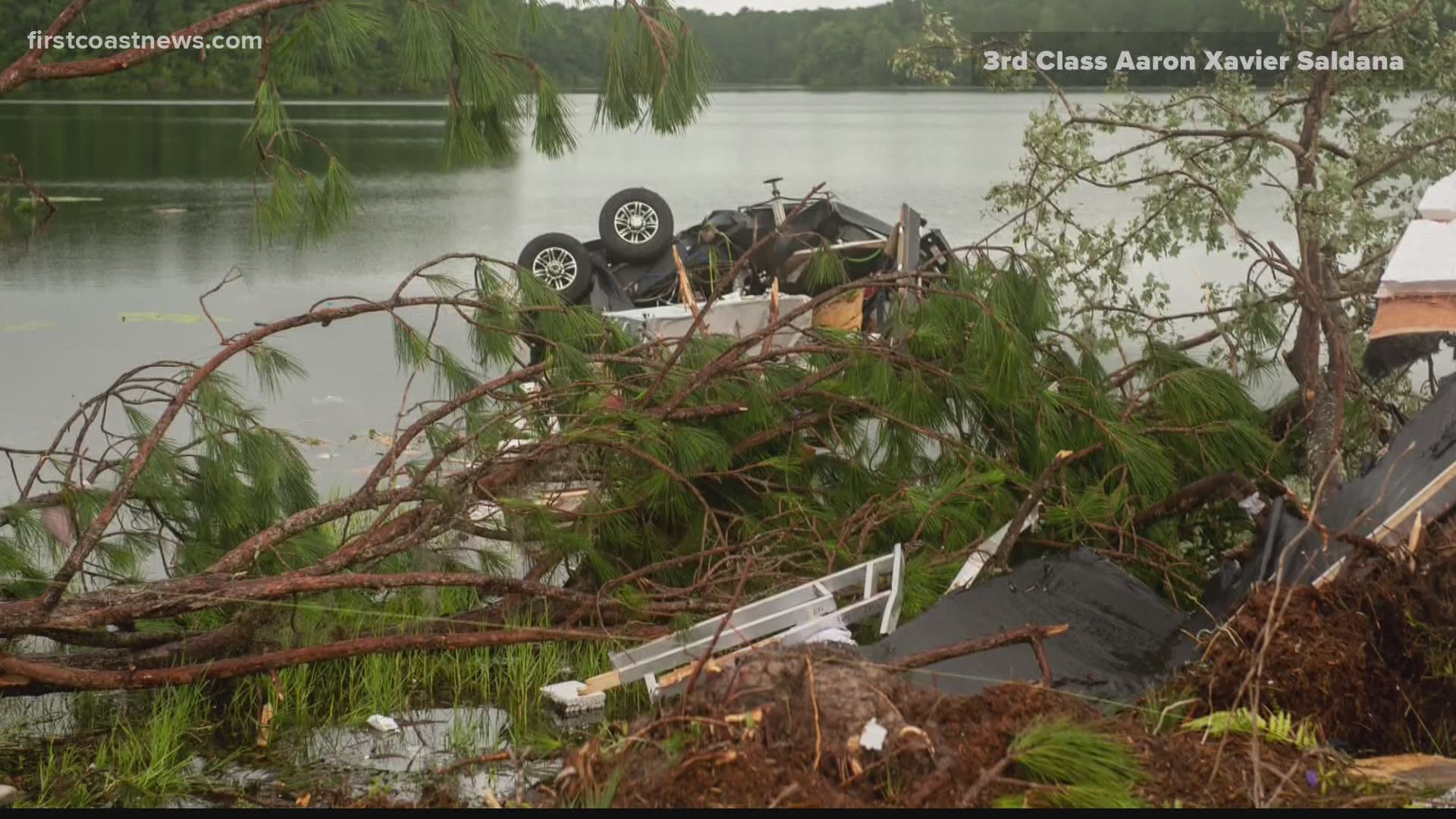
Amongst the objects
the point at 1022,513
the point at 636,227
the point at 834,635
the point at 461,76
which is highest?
the point at 461,76

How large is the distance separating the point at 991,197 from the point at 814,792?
4.36 metres

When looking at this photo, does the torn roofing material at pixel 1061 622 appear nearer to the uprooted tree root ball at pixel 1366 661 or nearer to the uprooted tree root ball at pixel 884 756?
the uprooted tree root ball at pixel 1366 661

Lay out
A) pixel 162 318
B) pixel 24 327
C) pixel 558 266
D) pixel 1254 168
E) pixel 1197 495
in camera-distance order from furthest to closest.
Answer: pixel 162 318 → pixel 24 327 → pixel 558 266 → pixel 1254 168 → pixel 1197 495

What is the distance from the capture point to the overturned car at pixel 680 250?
9.01m

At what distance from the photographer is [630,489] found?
14.7ft

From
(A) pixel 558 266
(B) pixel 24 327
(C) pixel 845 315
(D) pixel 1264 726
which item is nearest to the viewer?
(D) pixel 1264 726

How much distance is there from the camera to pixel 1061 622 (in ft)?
12.3

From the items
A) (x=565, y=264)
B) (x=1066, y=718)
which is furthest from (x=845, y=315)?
(x=1066, y=718)

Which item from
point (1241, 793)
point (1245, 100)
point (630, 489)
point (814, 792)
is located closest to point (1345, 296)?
point (1245, 100)

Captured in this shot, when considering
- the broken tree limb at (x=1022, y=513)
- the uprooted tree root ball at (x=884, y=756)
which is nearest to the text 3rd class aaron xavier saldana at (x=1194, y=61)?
the broken tree limb at (x=1022, y=513)

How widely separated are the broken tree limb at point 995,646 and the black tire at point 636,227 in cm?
650

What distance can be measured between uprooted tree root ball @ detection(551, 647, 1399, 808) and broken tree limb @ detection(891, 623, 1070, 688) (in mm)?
515

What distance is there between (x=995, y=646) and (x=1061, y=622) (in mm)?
403

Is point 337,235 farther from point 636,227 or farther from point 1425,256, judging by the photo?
point 1425,256
